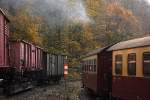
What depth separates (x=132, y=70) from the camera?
1217cm

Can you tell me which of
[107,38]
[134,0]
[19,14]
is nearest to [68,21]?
[107,38]

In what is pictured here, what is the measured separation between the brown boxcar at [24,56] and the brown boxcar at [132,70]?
9.52m

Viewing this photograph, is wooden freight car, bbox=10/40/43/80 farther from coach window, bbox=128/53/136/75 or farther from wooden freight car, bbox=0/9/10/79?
coach window, bbox=128/53/136/75

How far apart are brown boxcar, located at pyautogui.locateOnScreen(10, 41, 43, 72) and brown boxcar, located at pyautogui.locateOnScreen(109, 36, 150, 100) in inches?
375

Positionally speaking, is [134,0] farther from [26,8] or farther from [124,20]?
[26,8]

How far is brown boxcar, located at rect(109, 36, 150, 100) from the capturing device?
11.1m

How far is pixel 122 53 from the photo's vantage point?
44.1 ft

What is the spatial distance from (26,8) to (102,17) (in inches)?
736

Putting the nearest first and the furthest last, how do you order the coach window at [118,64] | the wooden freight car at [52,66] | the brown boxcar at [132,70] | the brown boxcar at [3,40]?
1. the brown boxcar at [132,70]
2. the coach window at [118,64]
3. the brown boxcar at [3,40]
4. the wooden freight car at [52,66]

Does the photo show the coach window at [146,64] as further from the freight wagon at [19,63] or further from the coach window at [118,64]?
the freight wagon at [19,63]

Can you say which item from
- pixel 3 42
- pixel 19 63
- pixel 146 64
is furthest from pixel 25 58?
pixel 146 64

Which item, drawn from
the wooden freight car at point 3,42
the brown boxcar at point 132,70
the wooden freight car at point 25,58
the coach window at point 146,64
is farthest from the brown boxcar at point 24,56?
A: the coach window at point 146,64

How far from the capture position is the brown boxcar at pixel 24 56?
75.2ft

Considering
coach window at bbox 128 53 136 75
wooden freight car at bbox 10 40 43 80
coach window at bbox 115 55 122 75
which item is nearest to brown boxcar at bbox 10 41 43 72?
wooden freight car at bbox 10 40 43 80
